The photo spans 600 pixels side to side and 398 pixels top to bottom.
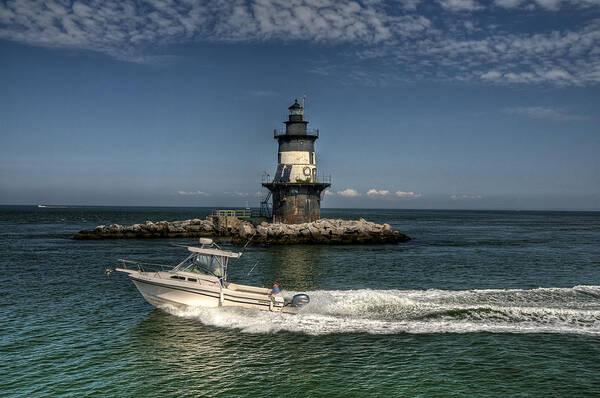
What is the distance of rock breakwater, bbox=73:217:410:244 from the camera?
1797 inches

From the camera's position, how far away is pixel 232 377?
11953 millimetres

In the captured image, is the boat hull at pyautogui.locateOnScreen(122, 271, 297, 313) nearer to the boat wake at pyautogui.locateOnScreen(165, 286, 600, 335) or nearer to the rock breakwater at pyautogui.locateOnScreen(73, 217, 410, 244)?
the boat wake at pyautogui.locateOnScreen(165, 286, 600, 335)

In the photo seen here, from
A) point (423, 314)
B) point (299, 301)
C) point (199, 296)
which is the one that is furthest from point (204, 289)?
point (423, 314)

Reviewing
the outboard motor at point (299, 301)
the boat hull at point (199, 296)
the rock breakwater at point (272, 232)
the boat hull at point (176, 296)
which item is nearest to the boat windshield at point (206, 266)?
the boat hull at point (199, 296)

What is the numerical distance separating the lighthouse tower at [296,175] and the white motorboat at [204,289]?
1107 inches

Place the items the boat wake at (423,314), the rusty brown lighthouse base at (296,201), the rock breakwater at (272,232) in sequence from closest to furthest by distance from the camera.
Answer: the boat wake at (423,314), the rock breakwater at (272,232), the rusty brown lighthouse base at (296,201)

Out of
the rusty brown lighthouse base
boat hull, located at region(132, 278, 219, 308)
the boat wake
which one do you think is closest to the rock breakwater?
the rusty brown lighthouse base

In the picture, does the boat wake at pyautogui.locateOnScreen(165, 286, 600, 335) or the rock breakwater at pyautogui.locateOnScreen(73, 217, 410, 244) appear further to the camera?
the rock breakwater at pyautogui.locateOnScreen(73, 217, 410, 244)

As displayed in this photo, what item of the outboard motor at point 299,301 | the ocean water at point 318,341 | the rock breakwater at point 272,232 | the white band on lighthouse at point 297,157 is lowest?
the ocean water at point 318,341

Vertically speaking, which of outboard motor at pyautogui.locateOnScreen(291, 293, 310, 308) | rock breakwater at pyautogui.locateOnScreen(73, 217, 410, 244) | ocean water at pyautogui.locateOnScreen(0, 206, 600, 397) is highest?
rock breakwater at pyautogui.locateOnScreen(73, 217, 410, 244)

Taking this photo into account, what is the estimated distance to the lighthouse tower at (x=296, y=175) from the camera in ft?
153

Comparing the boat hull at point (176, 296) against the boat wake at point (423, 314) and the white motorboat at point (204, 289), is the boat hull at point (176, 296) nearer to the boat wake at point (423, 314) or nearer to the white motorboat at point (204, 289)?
the white motorboat at point (204, 289)

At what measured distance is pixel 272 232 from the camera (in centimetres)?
4569

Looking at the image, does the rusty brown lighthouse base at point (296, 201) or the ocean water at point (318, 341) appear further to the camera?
the rusty brown lighthouse base at point (296, 201)
